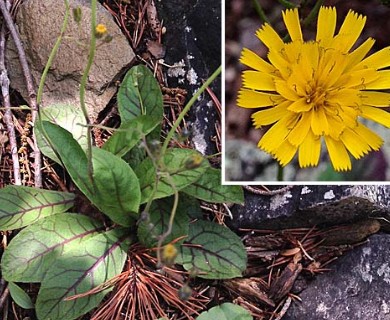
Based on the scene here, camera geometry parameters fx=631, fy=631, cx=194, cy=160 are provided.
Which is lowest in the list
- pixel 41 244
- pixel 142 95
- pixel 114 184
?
pixel 41 244

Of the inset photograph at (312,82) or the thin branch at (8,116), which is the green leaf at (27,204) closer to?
the thin branch at (8,116)

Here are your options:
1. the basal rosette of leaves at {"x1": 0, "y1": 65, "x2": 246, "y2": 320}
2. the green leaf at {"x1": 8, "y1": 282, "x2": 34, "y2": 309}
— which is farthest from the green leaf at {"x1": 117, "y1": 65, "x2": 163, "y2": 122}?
the green leaf at {"x1": 8, "y1": 282, "x2": 34, "y2": 309}

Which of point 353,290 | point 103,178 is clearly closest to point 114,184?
point 103,178

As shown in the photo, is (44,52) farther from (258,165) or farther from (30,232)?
(258,165)

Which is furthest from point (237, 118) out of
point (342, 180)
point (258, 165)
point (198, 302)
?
point (198, 302)

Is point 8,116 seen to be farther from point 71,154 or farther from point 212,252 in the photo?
point 212,252

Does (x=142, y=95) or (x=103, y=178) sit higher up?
(x=142, y=95)

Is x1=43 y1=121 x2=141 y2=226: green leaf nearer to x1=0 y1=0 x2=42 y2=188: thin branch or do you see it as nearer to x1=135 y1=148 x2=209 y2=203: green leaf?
x1=135 y1=148 x2=209 y2=203: green leaf

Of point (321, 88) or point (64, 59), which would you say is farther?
point (64, 59)
